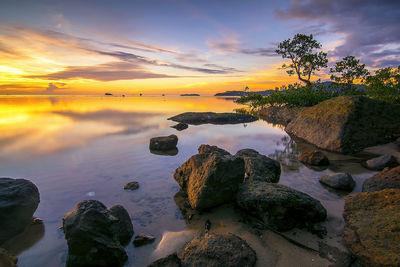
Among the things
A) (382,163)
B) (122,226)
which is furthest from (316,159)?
(122,226)

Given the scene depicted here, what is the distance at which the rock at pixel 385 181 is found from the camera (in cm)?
519

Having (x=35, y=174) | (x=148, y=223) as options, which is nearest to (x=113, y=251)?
(x=148, y=223)

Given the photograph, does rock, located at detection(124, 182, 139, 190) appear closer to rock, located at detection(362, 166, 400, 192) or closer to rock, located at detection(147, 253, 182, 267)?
rock, located at detection(147, 253, 182, 267)

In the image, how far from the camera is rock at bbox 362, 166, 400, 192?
519 cm

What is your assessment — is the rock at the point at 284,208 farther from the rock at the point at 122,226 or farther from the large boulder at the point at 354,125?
the large boulder at the point at 354,125

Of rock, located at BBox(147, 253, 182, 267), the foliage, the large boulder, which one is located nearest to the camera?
rock, located at BBox(147, 253, 182, 267)

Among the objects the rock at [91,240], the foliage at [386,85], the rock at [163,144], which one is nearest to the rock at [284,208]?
the rock at [91,240]

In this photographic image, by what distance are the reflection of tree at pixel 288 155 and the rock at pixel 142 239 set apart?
19.9 ft

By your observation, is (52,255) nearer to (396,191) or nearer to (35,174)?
(35,174)

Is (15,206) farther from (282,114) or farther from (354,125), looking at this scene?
(282,114)

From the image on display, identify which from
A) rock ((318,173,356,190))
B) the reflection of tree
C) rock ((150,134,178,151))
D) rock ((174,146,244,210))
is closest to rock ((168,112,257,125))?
the reflection of tree

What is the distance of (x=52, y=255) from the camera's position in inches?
157

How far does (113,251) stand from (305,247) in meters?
3.51

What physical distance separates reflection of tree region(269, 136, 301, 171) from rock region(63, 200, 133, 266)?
270 inches
